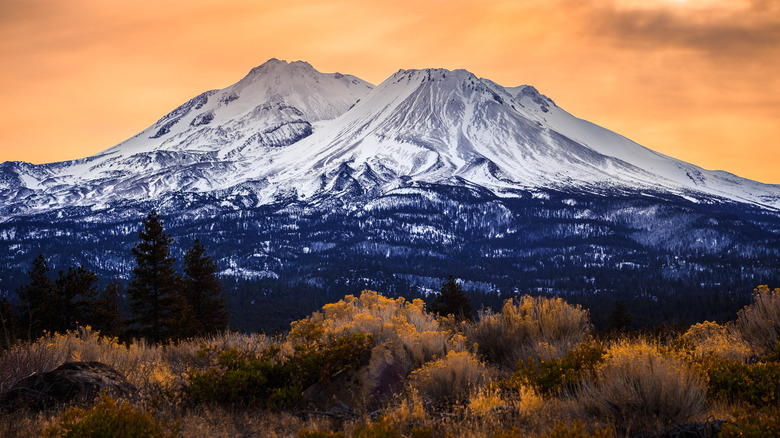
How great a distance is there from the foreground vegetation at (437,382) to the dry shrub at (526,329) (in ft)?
0.12

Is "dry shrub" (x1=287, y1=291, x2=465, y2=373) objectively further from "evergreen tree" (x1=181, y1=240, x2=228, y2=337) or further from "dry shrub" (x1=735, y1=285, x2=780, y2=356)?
"evergreen tree" (x1=181, y1=240, x2=228, y2=337)

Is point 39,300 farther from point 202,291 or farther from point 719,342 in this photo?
point 719,342

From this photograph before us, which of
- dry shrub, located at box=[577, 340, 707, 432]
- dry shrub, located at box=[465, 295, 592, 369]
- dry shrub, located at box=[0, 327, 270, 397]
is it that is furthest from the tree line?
dry shrub, located at box=[577, 340, 707, 432]

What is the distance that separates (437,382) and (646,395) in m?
3.39

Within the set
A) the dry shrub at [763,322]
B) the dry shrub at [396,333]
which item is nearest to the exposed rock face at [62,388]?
the dry shrub at [396,333]

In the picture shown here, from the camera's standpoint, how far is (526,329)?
41.2 ft

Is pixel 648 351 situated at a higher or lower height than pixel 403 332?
higher

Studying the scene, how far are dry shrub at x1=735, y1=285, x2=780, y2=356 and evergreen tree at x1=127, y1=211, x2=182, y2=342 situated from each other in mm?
26622

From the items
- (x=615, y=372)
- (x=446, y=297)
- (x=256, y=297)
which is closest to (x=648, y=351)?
(x=615, y=372)

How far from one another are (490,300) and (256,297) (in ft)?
257

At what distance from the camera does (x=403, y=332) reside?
11.5m

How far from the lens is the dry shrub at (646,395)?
7.34m

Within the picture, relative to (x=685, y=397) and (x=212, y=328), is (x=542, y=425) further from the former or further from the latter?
(x=212, y=328)

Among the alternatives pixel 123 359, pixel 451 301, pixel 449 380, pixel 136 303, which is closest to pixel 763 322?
pixel 449 380
